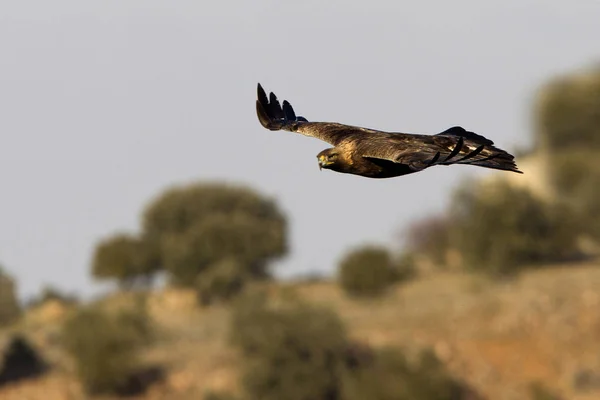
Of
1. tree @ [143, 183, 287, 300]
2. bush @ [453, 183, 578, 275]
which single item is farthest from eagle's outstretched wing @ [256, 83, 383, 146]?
tree @ [143, 183, 287, 300]

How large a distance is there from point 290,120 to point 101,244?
2741 inches

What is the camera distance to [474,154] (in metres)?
14.2

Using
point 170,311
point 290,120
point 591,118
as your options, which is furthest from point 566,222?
point 290,120

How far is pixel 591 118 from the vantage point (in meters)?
90.3

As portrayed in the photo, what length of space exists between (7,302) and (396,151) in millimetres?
66261

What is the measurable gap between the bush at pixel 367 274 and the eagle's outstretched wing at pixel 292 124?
176ft

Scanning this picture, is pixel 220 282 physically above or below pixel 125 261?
below

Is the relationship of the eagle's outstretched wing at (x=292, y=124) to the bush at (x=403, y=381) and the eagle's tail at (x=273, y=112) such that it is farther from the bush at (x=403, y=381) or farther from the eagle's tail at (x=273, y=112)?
the bush at (x=403, y=381)

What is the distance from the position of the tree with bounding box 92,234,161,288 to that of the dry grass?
15.9m

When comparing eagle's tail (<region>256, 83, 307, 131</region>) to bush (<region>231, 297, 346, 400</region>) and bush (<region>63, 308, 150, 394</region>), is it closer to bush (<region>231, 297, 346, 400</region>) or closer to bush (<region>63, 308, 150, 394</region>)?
bush (<region>231, 297, 346, 400</region>)

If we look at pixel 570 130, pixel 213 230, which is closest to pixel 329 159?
pixel 213 230

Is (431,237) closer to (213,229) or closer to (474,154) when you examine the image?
(213,229)

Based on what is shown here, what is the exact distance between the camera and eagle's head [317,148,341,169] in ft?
53.4

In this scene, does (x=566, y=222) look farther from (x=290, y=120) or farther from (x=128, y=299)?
(x=290, y=120)
